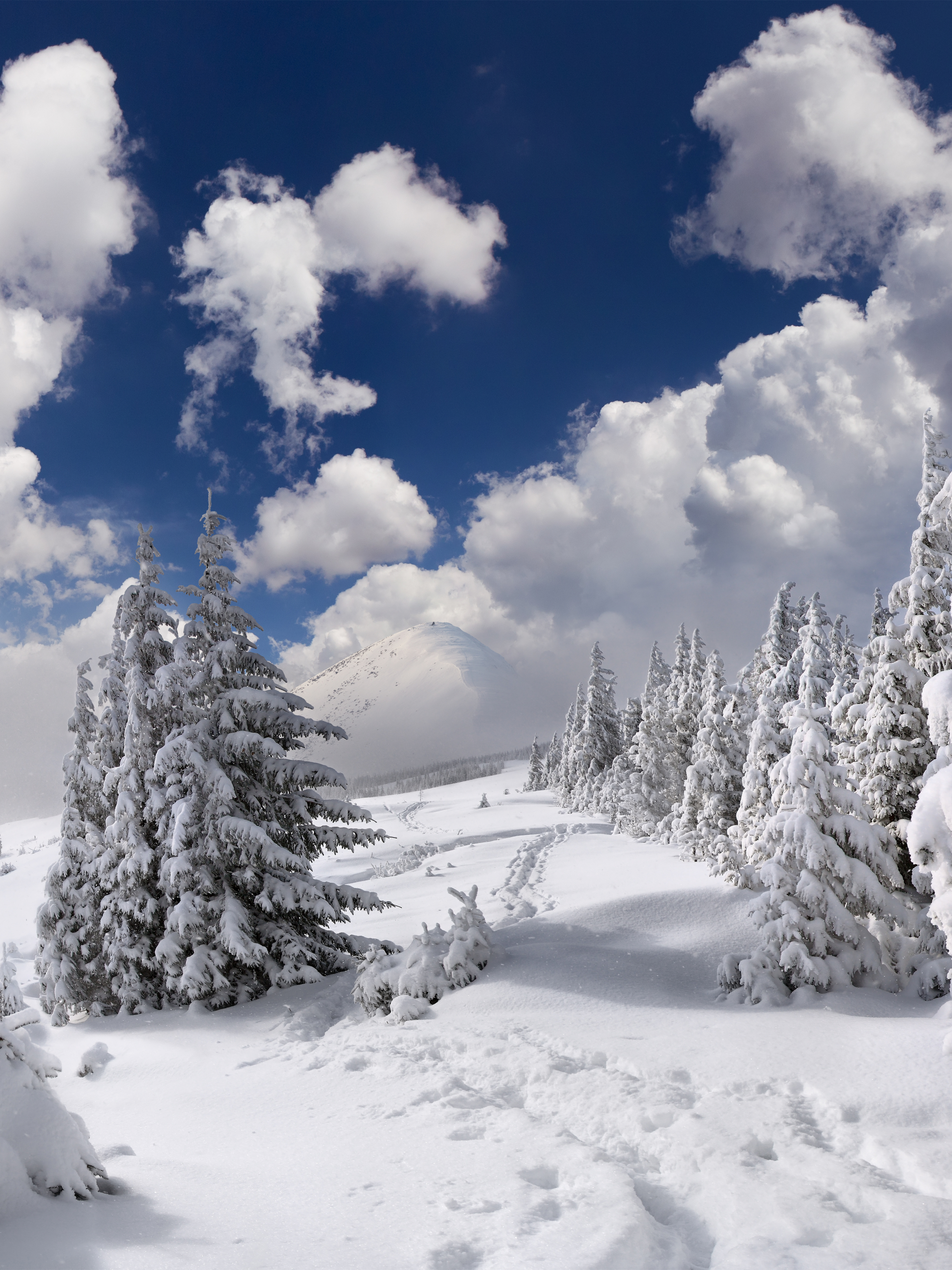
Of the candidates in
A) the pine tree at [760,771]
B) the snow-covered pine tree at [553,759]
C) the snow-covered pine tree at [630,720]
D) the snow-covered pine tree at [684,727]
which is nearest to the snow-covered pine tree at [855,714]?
the pine tree at [760,771]

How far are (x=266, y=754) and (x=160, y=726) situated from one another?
282 centimetres

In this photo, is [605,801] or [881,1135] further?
[605,801]

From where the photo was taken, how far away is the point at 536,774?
9981 cm

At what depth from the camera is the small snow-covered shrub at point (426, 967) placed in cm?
1057

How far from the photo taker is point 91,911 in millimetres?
14734

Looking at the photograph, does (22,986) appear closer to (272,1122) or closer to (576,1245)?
(272,1122)

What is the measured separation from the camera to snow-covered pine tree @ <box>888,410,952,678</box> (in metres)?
13.6

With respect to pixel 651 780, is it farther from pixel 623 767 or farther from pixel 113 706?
pixel 113 706

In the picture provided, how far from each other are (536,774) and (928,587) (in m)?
88.3

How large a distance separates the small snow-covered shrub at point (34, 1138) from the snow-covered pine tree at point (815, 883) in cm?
893

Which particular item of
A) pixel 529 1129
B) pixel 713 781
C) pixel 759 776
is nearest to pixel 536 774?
pixel 713 781

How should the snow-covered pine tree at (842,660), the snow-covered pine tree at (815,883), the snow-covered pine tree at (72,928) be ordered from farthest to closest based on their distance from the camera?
the snow-covered pine tree at (842,660), the snow-covered pine tree at (72,928), the snow-covered pine tree at (815,883)

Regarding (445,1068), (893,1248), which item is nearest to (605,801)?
(445,1068)

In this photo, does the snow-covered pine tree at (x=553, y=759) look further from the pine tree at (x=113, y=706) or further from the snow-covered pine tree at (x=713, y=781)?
the pine tree at (x=113, y=706)
